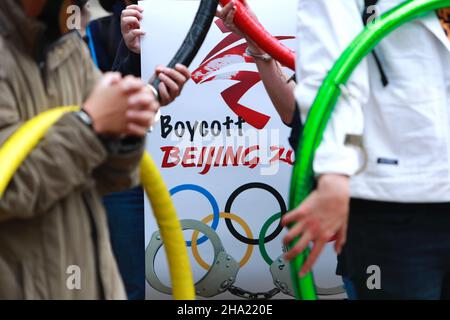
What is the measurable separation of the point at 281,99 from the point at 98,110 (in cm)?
167

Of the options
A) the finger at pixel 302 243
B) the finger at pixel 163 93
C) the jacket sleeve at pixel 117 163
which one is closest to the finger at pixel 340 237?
the finger at pixel 302 243

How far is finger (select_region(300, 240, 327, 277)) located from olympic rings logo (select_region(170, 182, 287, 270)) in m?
1.75

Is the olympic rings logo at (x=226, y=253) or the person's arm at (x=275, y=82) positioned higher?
the person's arm at (x=275, y=82)

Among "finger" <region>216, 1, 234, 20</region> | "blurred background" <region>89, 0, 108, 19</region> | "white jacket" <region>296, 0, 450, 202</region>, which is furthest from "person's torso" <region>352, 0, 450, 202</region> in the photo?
"blurred background" <region>89, 0, 108, 19</region>

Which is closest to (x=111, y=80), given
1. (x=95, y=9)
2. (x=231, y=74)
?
(x=231, y=74)

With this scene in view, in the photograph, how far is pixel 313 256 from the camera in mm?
2402

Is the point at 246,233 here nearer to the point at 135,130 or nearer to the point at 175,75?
the point at 175,75

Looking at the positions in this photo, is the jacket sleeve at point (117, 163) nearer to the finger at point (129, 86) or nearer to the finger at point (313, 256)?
the finger at point (129, 86)

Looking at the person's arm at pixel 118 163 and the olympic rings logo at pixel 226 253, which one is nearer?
the person's arm at pixel 118 163

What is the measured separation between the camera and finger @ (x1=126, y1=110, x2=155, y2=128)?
206cm

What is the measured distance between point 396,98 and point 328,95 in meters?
0.23

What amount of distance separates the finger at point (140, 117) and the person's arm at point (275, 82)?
154 cm

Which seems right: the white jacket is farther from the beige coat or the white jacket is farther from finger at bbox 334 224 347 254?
the beige coat

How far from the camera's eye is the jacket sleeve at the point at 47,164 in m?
1.99
